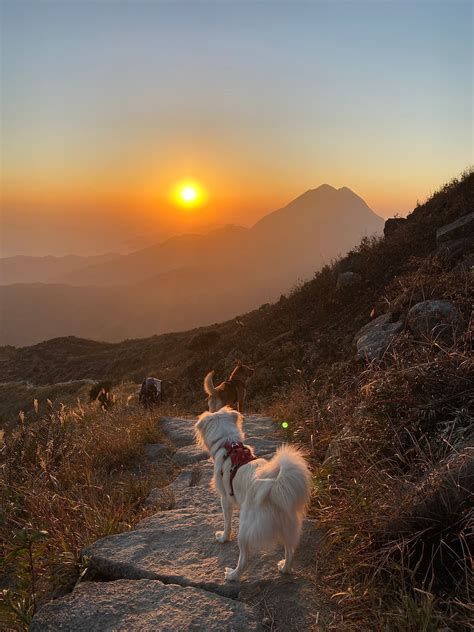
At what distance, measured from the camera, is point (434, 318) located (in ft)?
19.6

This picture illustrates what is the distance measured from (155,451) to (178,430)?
101cm

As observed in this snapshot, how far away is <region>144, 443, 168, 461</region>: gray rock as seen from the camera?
721cm

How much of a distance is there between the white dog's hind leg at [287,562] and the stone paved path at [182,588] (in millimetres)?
47

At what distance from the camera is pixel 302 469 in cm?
310

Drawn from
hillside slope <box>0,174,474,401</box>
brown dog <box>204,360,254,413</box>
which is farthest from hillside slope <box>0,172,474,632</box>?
hillside slope <box>0,174,474,401</box>

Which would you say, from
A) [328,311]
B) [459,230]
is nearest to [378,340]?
[459,230]

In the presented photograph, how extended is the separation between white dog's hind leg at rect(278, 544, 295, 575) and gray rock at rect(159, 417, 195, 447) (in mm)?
4433

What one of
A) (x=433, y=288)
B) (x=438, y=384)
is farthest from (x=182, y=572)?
(x=433, y=288)

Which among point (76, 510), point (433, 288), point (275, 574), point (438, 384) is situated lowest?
point (275, 574)

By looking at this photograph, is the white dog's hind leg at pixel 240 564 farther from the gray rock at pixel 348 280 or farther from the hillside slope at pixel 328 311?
the gray rock at pixel 348 280

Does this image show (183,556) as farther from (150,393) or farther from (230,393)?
(150,393)

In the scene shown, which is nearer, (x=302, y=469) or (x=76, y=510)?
(x=302, y=469)

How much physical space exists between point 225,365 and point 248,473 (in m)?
13.6

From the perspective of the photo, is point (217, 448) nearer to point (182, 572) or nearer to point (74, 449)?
point (182, 572)
